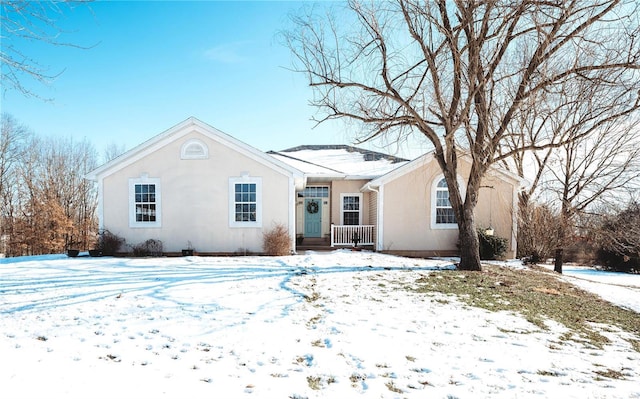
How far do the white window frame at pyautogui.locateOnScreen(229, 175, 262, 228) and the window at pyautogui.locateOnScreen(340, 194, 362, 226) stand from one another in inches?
166

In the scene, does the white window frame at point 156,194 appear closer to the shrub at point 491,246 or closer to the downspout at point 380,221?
the downspout at point 380,221

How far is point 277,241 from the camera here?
38.4 feet

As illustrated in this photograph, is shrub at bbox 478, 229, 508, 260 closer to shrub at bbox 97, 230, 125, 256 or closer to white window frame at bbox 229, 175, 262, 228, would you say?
white window frame at bbox 229, 175, 262, 228

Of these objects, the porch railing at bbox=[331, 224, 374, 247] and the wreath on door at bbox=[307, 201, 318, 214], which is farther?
the wreath on door at bbox=[307, 201, 318, 214]

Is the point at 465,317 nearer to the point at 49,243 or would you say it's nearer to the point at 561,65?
the point at 561,65

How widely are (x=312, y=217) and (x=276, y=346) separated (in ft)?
38.5

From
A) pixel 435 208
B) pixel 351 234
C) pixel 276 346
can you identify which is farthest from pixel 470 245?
pixel 276 346

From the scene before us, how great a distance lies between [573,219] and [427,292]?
34.4ft

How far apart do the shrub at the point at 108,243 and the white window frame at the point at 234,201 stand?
13.9 feet

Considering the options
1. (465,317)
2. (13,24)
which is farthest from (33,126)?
(465,317)

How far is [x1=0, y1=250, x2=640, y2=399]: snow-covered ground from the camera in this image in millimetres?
3029

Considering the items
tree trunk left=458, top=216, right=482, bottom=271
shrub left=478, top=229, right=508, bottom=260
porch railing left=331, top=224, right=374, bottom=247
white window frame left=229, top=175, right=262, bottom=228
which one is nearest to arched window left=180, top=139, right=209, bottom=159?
white window frame left=229, top=175, right=262, bottom=228

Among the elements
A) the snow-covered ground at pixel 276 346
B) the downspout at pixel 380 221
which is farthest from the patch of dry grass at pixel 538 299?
the downspout at pixel 380 221

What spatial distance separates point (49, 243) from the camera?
741 inches
